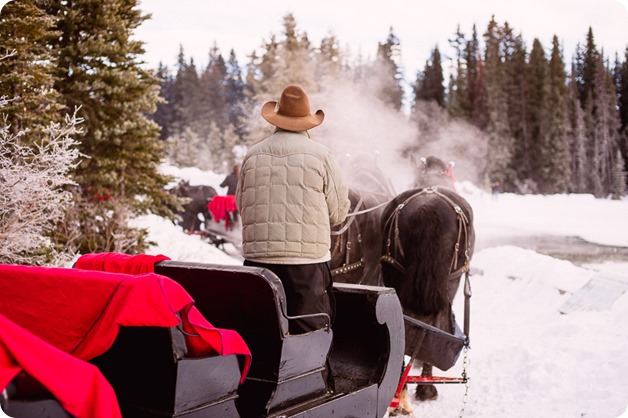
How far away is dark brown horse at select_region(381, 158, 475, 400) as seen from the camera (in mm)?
5777

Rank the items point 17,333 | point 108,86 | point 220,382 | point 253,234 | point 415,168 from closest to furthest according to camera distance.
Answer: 1. point 17,333
2. point 220,382
3. point 253,234
4. point 415,168
5. point 108,86

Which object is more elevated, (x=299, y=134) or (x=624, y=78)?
(x=624, y=78)

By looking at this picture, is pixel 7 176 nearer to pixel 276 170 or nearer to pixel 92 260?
pixel 92 260

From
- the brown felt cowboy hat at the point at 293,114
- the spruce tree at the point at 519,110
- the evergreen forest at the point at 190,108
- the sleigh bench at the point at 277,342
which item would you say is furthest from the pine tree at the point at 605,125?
the brown felt cowboy hat at the point at 293,114

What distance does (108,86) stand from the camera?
9086 millimetres

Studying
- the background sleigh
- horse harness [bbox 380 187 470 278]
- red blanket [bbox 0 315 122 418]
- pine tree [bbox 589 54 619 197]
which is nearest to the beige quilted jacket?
red blanket [bbox 0 315 122 418]

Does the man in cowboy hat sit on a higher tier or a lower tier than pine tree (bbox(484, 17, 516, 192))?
lower

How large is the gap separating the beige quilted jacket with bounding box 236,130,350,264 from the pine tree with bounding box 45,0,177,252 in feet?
19.0

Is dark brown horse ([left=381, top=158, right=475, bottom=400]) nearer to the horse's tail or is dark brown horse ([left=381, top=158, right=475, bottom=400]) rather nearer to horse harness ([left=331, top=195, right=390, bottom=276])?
the horse's tail

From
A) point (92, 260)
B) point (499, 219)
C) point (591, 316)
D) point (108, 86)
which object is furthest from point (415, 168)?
point (499, 219)

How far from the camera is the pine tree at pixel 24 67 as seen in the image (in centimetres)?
570

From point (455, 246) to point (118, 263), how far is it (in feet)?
11.5

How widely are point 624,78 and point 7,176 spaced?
9994 mm

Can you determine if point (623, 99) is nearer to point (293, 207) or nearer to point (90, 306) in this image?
point (293, 207)
